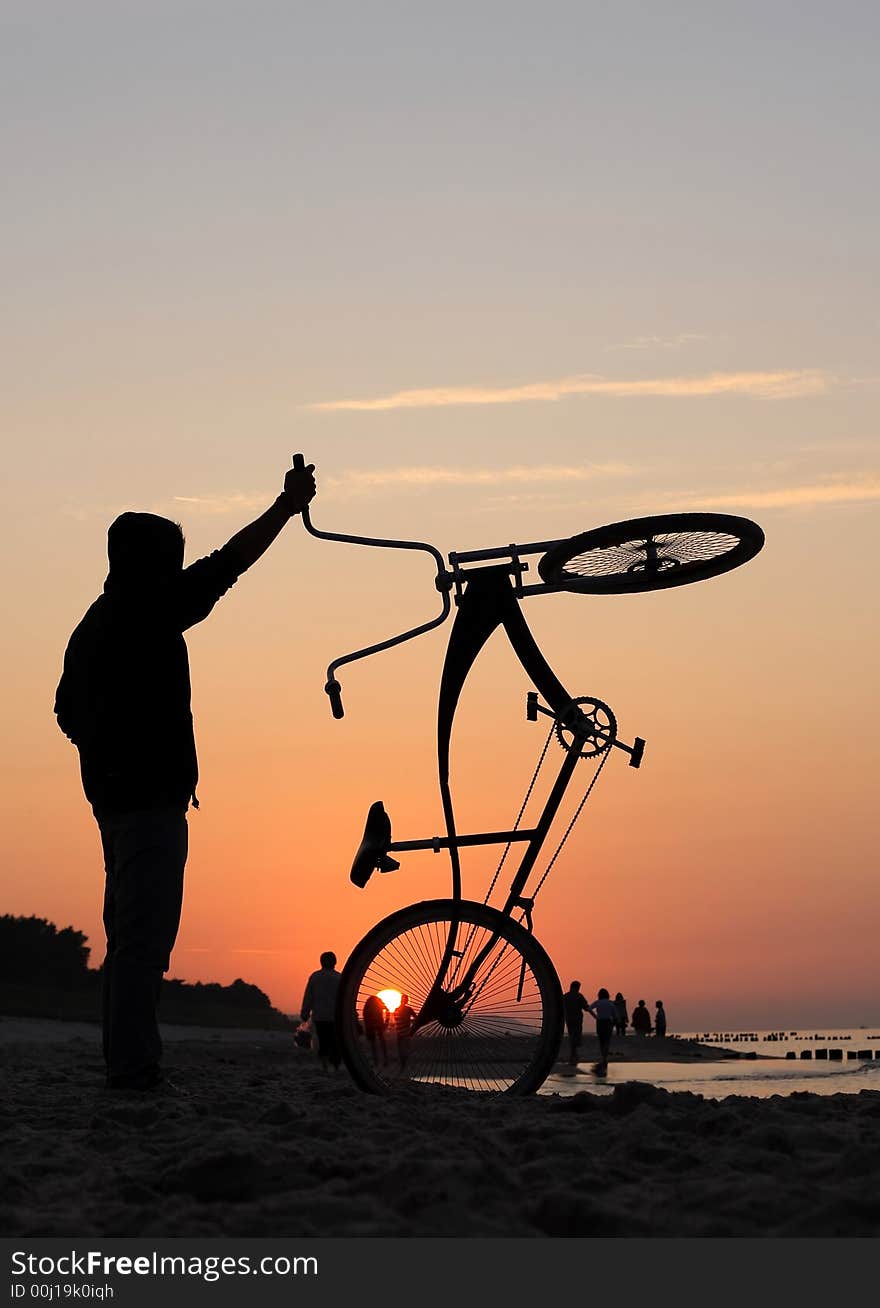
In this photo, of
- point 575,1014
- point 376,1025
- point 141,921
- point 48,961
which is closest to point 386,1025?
point 376,1025

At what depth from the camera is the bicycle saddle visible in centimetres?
666

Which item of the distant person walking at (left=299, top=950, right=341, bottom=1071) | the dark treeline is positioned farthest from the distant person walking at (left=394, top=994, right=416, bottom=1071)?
the dark treeline

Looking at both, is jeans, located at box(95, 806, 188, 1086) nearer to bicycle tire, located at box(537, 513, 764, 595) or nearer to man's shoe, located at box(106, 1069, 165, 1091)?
man's shoe, located at box(106, 1069, 165, 1091)

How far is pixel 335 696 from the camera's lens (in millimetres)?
6656

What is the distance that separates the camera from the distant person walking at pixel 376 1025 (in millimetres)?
6428

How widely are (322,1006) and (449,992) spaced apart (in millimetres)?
8219

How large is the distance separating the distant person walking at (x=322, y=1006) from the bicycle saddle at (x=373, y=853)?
316 inches

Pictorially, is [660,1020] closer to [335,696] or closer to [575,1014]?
[575,1014]

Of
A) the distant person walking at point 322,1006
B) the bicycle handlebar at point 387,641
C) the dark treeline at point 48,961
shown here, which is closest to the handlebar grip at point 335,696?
the bicycle handlebar at point 387,641

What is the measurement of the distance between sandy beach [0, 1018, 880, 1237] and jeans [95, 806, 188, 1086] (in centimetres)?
35
